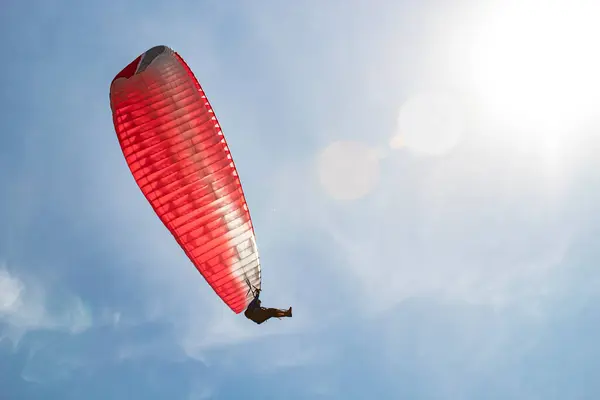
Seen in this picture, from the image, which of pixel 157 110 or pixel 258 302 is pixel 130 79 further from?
pixel 258 302

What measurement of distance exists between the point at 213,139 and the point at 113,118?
349cm

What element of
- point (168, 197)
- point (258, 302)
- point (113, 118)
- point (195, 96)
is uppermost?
point (195, 96)

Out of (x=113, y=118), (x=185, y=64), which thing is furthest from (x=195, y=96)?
(x=113, y=118)

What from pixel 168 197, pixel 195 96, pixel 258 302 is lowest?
pixel 258 302

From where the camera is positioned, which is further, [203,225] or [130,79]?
[203,225]

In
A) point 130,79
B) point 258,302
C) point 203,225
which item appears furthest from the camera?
point 258,302

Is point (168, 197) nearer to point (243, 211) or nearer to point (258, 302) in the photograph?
point (243, 211)

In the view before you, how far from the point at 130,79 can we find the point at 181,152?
296 centimetres

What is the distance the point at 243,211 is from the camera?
20156 millimetres

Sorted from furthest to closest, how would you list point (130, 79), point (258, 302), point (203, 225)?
point (258, 302) → point (203, 225) → point (130, 79)

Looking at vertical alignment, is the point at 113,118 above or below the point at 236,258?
above

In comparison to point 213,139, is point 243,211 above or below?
below

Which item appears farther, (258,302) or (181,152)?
(258,302)

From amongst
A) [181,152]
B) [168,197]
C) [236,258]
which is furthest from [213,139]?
[236,258]
